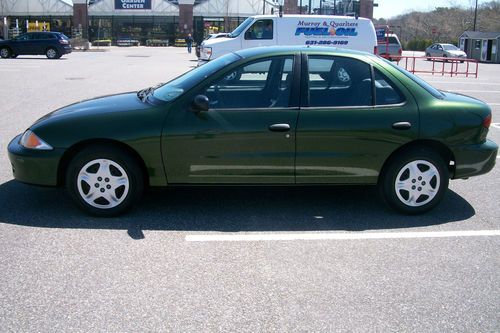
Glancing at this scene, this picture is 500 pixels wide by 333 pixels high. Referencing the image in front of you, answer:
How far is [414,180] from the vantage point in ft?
17.4

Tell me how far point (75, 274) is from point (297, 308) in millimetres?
1622

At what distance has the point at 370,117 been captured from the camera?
5160 mm

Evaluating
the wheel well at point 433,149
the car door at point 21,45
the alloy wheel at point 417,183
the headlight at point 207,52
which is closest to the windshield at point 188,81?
the wheel well at point 433,149

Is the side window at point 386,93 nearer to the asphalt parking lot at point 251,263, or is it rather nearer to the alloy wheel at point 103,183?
the asphalt parking lot at point 251,263

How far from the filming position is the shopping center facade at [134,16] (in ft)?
205

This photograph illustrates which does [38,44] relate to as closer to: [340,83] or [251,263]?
[340,83]

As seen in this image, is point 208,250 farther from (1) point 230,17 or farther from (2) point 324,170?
(1) point 230,17

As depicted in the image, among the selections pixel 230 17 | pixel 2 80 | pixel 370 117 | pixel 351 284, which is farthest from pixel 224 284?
pixel 230 17

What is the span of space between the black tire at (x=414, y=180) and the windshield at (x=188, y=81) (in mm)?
1858

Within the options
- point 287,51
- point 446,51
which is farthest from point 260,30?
point 446,51

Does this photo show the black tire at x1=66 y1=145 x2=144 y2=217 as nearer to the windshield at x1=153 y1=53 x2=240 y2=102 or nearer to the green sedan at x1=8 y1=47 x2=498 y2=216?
the green sedan at x1=8 y1=47 x2=498 y2=216

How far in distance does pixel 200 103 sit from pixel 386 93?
1786 mm

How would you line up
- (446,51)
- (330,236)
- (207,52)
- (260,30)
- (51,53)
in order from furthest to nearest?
(446,51) < (51,53) < (260,30) < (207,52) < (330,236)

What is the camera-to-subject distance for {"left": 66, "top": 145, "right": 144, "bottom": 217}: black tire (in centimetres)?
499
